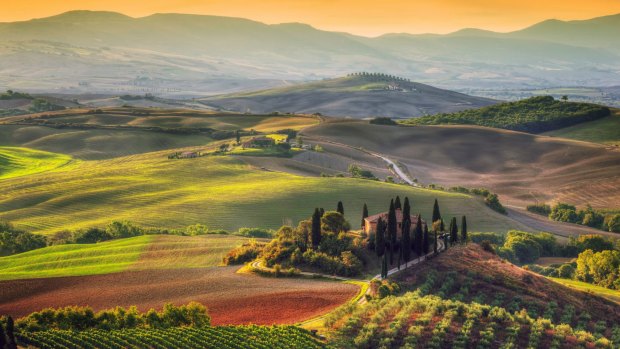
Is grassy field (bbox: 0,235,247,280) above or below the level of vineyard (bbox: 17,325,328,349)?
below

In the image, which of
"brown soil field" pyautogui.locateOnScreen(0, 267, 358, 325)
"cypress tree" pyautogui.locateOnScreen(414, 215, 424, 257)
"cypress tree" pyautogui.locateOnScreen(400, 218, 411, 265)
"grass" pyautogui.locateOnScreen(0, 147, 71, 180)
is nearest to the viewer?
"brown soil field" pyautogui.locateOnScreen(0, 267, 358, 325)

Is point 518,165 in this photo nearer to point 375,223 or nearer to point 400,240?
point 375,223

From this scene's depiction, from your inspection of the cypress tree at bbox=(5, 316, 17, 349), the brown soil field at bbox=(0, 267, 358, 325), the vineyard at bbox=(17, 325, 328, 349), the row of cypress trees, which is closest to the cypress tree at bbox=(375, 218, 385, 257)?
the row of cypress trees

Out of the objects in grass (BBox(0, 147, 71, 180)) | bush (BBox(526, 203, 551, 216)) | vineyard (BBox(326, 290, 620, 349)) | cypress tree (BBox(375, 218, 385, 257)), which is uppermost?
cypress tree (BBox(375, 218, 385, 257))

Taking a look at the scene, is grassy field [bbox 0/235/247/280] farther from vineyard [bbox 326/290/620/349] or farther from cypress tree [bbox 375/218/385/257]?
vineyard [bbox 326/290/620/349]

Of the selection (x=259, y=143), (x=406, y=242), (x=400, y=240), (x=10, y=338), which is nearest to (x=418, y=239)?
(x=400, y=240)

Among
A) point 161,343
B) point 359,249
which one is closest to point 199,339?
point 161,343

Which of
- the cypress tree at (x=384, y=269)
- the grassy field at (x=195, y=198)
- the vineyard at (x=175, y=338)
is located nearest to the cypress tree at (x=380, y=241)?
the cypress tree at (x=384, y=269)
